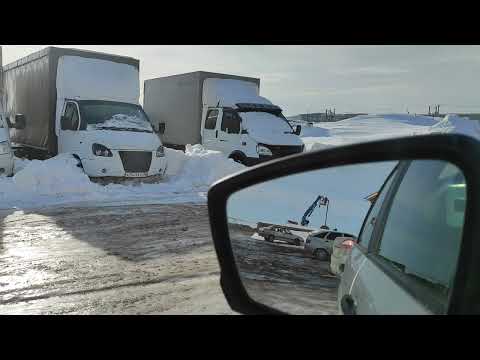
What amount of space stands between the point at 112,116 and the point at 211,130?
4089 millimetres

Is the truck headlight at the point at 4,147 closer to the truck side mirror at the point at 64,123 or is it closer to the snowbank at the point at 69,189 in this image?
the snowbank at the point at 69,189

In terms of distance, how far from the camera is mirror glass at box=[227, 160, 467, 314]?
3.79 ft

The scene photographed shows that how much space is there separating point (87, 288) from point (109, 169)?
653 centimetres

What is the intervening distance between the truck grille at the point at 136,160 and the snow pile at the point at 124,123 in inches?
39.8

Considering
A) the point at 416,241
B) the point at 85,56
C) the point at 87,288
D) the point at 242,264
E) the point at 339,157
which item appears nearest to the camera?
the point at 339,157

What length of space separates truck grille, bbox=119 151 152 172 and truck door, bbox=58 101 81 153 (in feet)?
4.20

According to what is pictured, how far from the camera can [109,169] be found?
1072 centimetres

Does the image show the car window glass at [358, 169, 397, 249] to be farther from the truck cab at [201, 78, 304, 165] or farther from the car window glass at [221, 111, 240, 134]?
the car window glass at [221, 111, 240, 134]

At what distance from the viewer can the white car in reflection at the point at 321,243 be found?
51.2 inches

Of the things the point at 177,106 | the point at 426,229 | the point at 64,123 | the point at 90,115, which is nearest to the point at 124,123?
the point at 90,115

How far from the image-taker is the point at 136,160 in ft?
36.2

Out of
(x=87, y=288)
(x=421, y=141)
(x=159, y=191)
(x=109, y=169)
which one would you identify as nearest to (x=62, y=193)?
(x=109, y=169)

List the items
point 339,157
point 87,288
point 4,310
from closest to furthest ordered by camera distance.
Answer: point 339,157 → point 4,310 → point 87,288
